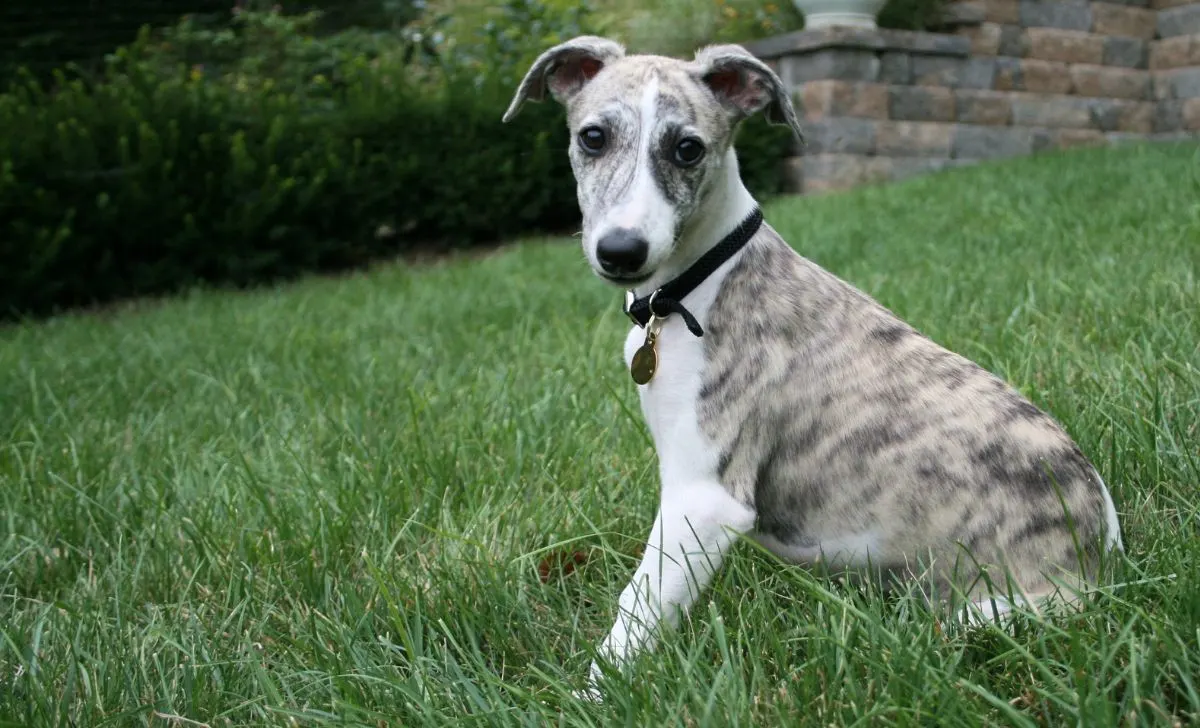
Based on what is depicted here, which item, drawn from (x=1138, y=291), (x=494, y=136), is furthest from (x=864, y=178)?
(x=1138, y=291)

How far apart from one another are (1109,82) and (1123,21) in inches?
30.9

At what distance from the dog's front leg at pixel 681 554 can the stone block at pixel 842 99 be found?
8929mm

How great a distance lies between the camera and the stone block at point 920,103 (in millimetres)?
10812

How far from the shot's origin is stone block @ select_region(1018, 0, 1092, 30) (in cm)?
1155

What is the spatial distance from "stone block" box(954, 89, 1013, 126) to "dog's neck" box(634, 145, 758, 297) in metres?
9.78

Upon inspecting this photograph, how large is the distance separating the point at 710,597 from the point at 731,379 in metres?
0.48

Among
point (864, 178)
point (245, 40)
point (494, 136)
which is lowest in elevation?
point (864, 178)

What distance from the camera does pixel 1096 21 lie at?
11969 millimetres

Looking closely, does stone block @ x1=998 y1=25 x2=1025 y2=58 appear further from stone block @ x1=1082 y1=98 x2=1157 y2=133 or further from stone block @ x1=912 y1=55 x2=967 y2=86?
stone block @ x1=1082 y1=98 x2=1157 y2=133

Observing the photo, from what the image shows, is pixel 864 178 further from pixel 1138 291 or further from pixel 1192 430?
pixel 1192 430

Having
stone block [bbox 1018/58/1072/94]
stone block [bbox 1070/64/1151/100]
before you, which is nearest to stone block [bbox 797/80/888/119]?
stone block [bbox 1018/58/1072/94]

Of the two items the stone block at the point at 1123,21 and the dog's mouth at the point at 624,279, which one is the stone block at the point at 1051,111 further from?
the dog's mouth at the point at 624,279

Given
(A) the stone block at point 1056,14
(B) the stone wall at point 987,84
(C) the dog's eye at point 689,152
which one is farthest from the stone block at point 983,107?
(C) the dog's eye at point 689,152

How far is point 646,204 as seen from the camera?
214 cm
